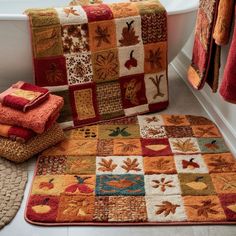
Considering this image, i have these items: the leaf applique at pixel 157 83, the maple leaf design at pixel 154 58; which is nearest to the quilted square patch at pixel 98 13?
the maple leaf design at pixel 154 58

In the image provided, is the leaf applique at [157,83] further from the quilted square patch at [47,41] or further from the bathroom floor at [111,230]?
the bathroom floor at [111,230]

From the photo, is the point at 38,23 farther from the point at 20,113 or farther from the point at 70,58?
the point at 20,113

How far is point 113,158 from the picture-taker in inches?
71.7

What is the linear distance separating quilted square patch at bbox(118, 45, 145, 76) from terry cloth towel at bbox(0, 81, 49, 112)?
0.41 m

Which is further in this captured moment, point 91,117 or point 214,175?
point 91,117

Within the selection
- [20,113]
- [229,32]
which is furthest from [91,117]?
[229,32]

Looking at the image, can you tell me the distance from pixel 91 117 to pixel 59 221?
2.30 ft

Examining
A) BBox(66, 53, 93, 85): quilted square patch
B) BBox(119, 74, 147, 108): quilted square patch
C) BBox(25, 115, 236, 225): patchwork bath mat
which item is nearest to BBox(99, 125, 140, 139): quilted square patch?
BBox(25, 115, 236, 225): patchwork bath mat

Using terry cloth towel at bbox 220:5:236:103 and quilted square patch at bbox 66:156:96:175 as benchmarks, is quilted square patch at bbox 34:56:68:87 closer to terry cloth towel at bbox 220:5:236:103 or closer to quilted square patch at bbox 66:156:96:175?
quilted square patch at bbox 66:156:96:175

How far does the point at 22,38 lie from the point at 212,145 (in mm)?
995

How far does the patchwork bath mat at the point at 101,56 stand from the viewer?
1947 millimetres

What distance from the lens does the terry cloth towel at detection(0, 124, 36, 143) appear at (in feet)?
5.78

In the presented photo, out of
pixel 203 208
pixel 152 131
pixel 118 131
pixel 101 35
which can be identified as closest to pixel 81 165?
pixel 118 131

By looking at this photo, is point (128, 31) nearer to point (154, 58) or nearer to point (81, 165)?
point (154, 58)
